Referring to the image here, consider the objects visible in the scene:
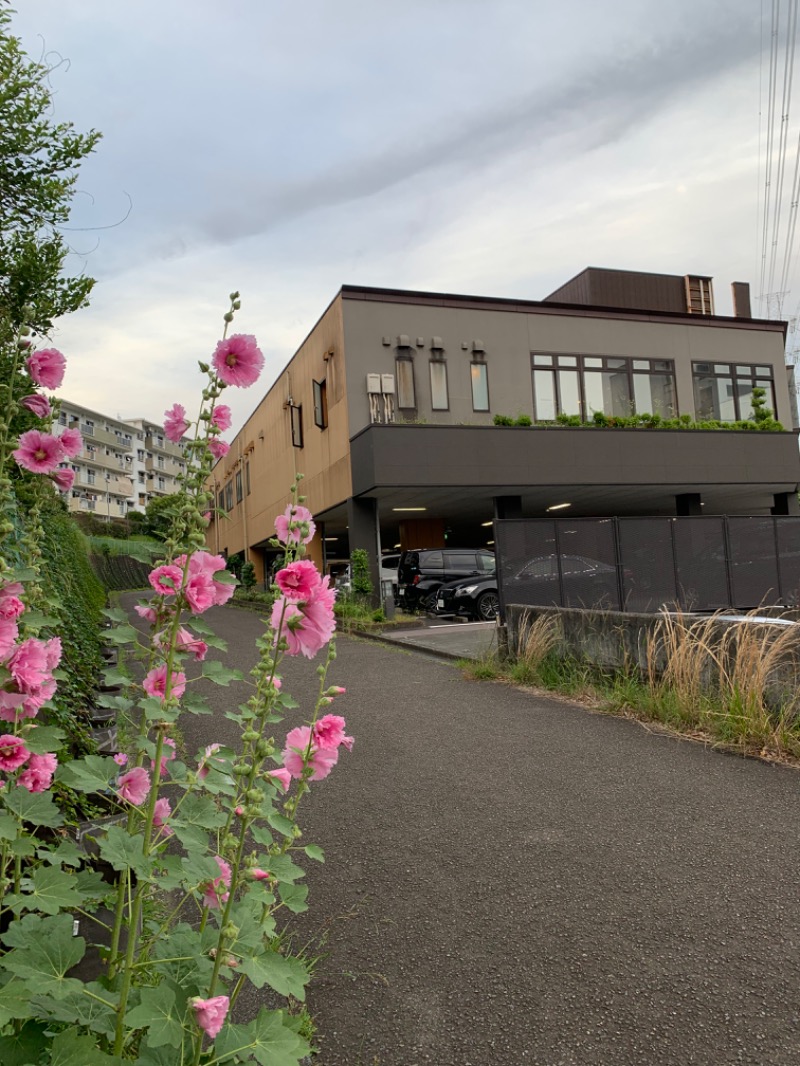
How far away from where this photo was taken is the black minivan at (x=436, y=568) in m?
18.9

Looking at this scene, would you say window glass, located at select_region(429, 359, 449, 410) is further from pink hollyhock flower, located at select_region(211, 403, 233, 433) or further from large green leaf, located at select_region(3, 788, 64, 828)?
large green leaf, located at select_region(3, 788, 64, 828)

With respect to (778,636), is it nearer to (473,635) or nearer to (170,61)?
(170,61)

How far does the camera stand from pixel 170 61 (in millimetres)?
4332

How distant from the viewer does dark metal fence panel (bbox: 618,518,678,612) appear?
1234 cm

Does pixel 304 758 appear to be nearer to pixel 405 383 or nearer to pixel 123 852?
pixel 123 852

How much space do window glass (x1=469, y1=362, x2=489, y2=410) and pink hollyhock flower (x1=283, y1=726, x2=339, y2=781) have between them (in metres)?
20.4

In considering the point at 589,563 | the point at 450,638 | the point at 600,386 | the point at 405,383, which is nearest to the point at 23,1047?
the point at 589,563

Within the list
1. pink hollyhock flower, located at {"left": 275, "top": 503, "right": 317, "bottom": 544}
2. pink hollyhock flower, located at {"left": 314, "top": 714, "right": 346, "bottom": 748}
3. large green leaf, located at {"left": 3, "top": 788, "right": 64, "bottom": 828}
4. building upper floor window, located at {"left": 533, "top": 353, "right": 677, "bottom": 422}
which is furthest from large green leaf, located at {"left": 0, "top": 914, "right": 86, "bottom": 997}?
building upper floor window, located at {"left": 533, "top": 353, "right": 677, "bottom": 422}

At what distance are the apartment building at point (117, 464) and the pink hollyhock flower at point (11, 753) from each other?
66392 mm

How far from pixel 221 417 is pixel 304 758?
2.72 feet

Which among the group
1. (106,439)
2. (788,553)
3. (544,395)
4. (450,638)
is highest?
(106,439)

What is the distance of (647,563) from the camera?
12.6 m

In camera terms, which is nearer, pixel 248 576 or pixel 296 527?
pixel 296 527

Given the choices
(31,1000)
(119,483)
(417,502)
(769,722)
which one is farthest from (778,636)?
(119,483)
